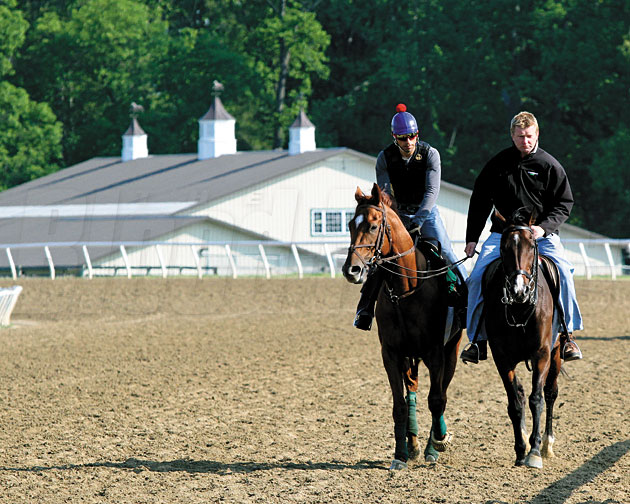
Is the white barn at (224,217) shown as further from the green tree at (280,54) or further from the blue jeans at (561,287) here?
the blue jeans at (561,287)

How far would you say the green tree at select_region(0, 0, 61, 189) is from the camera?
58938mm

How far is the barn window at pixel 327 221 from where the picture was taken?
137 feet

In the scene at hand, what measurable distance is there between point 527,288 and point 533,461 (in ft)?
4.49

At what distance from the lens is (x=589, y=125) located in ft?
172

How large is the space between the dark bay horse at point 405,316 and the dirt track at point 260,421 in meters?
0.30

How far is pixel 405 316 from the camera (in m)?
8.04

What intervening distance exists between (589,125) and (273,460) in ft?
155

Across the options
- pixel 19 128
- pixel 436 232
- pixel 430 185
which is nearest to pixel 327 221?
pixel 19 128

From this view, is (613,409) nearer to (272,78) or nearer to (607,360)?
(607,360)

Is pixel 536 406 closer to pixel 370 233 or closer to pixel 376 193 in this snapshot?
pixel 370 233

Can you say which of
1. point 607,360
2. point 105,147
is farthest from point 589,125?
point 607,360

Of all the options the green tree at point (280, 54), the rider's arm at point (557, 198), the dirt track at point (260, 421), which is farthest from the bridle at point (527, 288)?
the green tree at point (280, 54)

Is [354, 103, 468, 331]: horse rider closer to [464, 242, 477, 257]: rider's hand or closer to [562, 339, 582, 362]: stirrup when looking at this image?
[464, 242, 477, 257]: rider's hand

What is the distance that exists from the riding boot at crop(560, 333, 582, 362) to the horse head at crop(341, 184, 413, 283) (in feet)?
5.36
